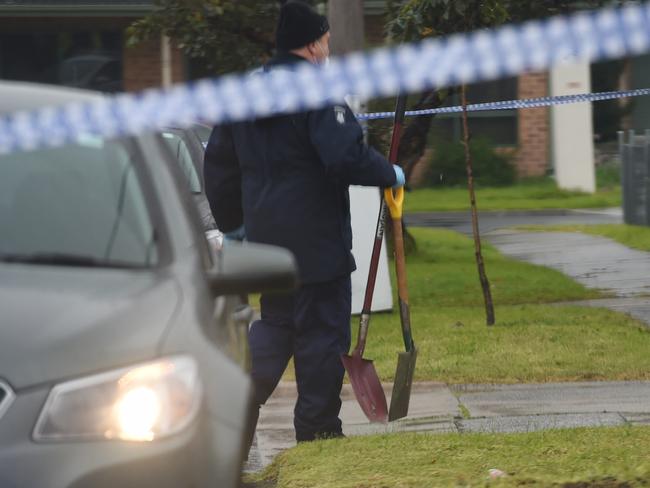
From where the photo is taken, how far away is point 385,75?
3531mm

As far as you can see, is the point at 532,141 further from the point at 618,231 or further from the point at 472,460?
the point at 472,460

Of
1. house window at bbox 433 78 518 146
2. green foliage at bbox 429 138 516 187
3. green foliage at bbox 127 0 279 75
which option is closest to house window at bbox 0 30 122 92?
green foliage at bbox 429 138 516 187

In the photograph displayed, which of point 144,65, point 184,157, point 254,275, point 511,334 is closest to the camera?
point 254,275

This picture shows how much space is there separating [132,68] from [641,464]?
20.8 metres

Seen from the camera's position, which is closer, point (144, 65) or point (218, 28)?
point (218, 28)

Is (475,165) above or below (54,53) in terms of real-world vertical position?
below

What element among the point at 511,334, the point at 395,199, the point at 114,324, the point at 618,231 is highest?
the point at 114,324

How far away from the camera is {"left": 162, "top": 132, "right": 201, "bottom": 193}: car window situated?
28.6ft

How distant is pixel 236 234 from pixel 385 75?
9.78 feet

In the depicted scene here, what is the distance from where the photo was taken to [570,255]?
1494cm

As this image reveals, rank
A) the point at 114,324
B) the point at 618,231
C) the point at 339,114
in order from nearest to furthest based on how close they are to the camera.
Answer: the point at 114,324 < the point at 339,114 < the point at 618,231

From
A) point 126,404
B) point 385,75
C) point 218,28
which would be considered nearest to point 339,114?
point 385,75

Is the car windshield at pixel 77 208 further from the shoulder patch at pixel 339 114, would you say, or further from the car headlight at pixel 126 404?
the shoulder patch at pixel 339 114

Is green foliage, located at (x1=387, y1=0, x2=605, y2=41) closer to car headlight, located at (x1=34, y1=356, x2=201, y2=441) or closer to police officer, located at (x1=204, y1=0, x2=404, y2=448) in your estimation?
police officer, located at (x1=204, y1=0, x2=404, y2=448)
